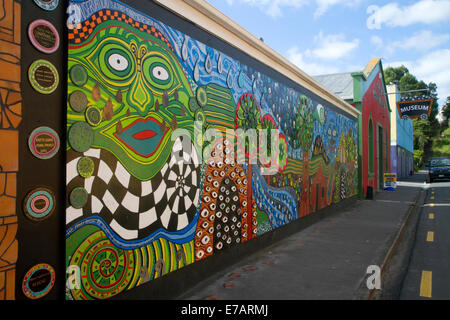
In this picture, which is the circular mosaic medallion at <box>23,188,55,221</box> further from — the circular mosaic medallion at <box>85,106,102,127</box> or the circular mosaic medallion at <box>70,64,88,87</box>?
the circular mosaic medallion at <box>70,64,88,87</box>

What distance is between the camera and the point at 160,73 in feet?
12.1

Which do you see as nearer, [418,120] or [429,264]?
[429,264]

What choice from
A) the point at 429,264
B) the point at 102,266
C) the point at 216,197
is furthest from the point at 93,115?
the point at 429,264

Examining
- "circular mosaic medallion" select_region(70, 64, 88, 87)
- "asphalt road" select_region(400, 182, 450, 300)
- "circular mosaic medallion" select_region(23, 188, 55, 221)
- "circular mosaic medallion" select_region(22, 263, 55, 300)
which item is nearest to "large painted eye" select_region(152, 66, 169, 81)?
"circular mosaic medallion" select_region(70, 64, 88, 87)

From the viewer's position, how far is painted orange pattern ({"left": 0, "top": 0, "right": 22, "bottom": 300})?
2293 millimetres

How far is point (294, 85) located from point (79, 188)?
6.18 m

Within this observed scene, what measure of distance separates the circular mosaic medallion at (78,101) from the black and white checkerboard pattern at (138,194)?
15.3 inches

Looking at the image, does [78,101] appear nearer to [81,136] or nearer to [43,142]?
[81,136]

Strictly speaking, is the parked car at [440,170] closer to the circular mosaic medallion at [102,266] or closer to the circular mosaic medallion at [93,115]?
the circular mosaic medallion at [102,266]

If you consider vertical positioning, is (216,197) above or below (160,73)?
below

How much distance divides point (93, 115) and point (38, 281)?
1468 mm
